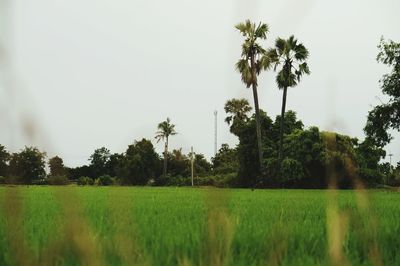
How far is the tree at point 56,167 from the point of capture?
39.8 inches

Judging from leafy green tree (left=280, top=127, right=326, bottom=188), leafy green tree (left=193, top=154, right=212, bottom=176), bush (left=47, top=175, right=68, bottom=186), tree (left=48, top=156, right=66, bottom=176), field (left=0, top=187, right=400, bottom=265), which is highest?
leafy green tree (left=280, top=127, right=326, bottom=188)

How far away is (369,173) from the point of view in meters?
44.9

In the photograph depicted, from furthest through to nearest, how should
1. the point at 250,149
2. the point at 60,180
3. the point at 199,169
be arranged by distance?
the point at 250,149
the point at 199,169
the point at 60,180

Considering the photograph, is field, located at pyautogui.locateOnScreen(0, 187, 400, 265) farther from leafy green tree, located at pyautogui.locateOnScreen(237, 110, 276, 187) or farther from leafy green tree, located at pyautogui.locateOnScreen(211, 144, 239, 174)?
leafy green tree, located at pyautogui.locateOnScreen(237, 110, 276, 187)

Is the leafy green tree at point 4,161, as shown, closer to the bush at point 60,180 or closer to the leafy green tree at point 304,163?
the bush at point 60,180

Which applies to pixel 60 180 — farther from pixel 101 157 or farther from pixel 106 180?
pixel 101 157

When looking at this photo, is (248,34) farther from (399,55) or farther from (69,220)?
(69,220)

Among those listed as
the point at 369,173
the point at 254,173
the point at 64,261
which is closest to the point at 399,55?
the point at 369,173

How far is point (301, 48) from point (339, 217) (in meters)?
39.9

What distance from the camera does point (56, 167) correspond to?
104cm

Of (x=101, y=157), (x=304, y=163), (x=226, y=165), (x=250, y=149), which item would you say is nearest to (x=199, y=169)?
(x=226, y=165)

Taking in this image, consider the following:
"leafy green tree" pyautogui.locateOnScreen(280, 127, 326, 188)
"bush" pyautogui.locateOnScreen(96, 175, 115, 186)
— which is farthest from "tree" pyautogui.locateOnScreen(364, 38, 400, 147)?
"bush" pyautogui.locateOnScreen(96, 175, 115, 186)

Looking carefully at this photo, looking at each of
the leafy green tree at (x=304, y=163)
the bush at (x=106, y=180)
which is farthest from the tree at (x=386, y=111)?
the bush at (x=106, y=180)

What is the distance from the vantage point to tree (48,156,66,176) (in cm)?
101
